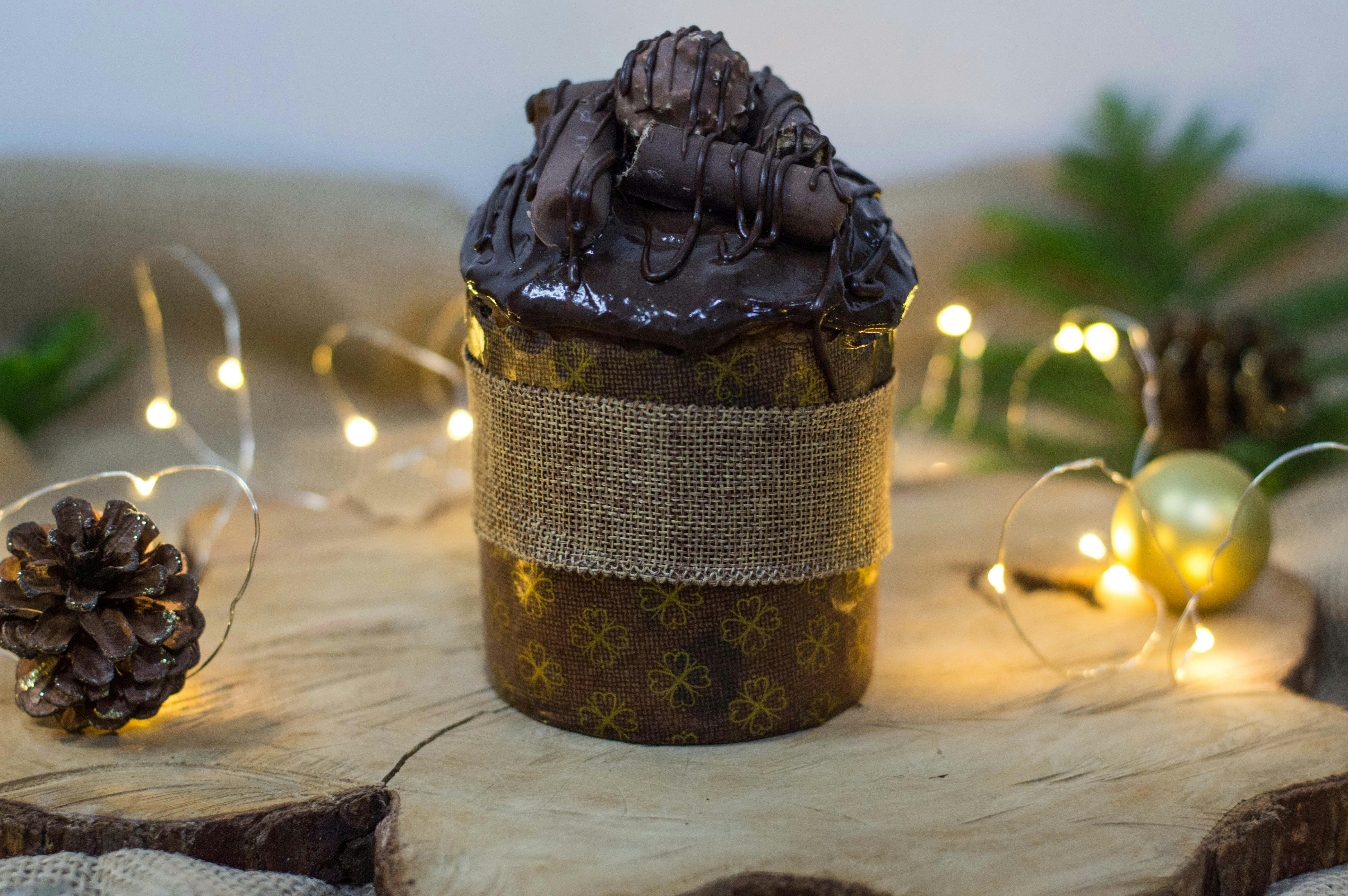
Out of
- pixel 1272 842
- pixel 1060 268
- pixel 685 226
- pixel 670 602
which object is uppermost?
pixel 685 226

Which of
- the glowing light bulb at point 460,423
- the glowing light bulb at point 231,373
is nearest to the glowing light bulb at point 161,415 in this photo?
the glowing light bulb at point 231,373

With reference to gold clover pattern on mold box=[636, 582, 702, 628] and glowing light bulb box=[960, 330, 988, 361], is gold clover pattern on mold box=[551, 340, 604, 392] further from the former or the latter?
glowing light bulb box=[960, 330, 988, 361]

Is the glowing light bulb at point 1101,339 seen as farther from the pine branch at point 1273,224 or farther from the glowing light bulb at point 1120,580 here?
the pine branch at point 1273,224

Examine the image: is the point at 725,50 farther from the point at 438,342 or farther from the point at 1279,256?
the point at 1279,256

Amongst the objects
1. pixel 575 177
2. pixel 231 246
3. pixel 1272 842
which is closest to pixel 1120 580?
pixel 1272 842

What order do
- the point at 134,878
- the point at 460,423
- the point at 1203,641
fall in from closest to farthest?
the point at 134,878 → the point at 1203,641 → the point at 460,423

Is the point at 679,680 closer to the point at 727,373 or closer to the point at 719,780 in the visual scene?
the point at 719,780
